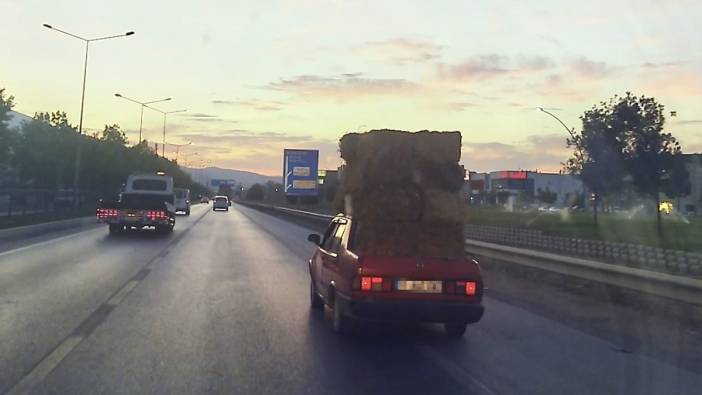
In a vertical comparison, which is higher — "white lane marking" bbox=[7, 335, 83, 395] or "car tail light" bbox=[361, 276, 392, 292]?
"car tail light" bbox=[361, 276, 392, 292]

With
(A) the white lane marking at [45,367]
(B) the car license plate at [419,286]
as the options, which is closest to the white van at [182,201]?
(A) the white lane marking at [45,367]

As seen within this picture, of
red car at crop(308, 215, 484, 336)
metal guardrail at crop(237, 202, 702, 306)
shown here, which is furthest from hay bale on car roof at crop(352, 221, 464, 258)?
metal guardrail at crop(237, 202, 702, 306)

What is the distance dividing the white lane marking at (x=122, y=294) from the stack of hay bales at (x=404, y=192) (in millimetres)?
4088

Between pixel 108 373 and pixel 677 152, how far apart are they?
36784 millimetres

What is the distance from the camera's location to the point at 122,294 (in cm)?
1534

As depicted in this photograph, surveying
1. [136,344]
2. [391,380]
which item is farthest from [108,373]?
[391,380]

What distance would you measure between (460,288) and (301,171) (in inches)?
1948

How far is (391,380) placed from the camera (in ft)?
28.7

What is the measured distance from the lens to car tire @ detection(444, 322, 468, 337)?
11562 mm

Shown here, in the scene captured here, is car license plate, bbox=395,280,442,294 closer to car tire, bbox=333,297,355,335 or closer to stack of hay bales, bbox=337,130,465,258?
stack of hay bales, bbox=337,130,465,258

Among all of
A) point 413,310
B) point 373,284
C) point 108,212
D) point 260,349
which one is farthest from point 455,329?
point 108,212

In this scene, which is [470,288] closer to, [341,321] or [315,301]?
[341,321]

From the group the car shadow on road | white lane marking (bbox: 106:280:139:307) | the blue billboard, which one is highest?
the blue billboard

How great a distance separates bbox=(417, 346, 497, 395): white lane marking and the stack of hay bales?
1.24 metres
